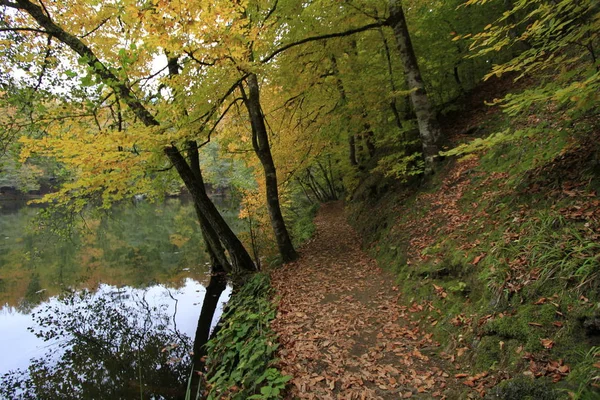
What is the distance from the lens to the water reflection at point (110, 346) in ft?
Answer: 20.2

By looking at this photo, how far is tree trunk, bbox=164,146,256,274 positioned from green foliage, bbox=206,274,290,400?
171 cm

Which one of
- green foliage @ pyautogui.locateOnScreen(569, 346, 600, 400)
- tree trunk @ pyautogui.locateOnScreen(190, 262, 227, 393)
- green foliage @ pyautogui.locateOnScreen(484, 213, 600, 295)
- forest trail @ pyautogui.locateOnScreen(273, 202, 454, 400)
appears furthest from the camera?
tree trunk @ pyautogui.locateOnScreen(190, 262, 227, 393)

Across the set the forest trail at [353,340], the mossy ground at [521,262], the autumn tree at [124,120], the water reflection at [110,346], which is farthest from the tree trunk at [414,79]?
the water reflection at [110,346]

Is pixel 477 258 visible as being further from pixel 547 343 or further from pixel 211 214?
Answer: pixel 211 214

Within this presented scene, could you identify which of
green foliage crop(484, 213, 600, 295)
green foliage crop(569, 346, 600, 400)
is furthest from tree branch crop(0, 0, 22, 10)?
green foliage crop(569, 346, 600, 400)

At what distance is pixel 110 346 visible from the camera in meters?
7.76

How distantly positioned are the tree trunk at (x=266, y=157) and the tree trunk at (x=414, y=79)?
380 centimetres

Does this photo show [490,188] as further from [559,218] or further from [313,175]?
[313,175]

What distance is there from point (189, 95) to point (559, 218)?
21.7 ft

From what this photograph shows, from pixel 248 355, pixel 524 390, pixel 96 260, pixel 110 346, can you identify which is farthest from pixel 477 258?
pixel 96 260

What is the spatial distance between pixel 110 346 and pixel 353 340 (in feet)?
21.9

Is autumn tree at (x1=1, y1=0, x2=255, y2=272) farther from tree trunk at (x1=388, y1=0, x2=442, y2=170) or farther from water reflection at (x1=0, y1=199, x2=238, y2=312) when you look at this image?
tree trunk at (x1=388, y1=0, x2=442, y2=170)

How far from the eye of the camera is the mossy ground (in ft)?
8.67

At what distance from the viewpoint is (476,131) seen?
25.9 ft
